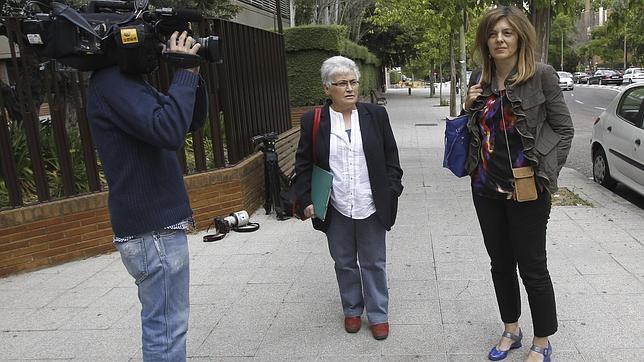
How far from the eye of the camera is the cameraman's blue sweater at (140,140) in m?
2.07

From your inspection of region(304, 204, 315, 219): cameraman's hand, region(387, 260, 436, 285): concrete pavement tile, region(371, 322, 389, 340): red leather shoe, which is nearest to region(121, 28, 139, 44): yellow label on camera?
region(304, 204, 315, 219): cameraman's hand

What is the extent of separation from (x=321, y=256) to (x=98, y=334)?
2.08 m

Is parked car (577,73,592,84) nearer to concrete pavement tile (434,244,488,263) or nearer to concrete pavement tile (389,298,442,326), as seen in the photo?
concrete pavement tile (434,244,488,263)

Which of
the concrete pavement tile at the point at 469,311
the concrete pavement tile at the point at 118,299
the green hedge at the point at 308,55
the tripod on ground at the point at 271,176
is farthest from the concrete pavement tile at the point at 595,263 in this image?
the green hedge at the point at 308,55

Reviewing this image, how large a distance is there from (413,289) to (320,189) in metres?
1.37

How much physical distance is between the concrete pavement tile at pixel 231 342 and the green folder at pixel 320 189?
0.89m

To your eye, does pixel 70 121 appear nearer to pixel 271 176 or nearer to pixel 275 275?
pixel 271 176

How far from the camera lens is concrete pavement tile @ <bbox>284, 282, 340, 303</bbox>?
417 cm

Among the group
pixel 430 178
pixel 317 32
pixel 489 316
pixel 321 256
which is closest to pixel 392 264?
pixel 321 256

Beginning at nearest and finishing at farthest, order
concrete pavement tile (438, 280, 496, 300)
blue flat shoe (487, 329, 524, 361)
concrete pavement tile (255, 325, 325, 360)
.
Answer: blue flat shoe (487, 329, 524, 361) < concrete pavement tile (255, 325, 325, 360) < concrete pavement tile (438, 280, 496, 300)

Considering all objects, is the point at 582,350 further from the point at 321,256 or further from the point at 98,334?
the point at 98,334

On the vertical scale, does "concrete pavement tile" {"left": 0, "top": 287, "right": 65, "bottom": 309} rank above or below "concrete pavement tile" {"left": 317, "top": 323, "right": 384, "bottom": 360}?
above

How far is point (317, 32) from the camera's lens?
14648 millimetres

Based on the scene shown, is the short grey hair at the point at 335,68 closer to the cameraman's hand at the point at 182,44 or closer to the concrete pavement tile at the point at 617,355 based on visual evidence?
the cameraman's hand at the point at 182,44
